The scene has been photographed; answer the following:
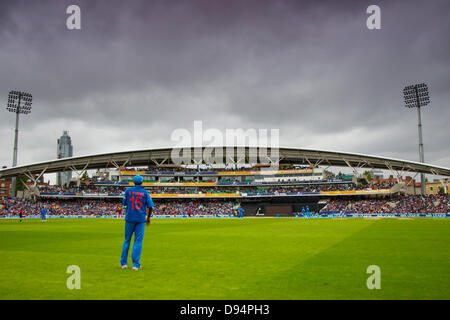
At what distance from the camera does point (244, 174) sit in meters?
75.6

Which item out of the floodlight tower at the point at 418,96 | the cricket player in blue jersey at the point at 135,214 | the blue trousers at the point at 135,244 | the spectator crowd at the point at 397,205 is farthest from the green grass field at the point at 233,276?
the floodlight tower at the point at 418,96

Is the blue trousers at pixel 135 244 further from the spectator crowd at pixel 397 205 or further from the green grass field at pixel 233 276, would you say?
the spectator crowd at pixel 397 205

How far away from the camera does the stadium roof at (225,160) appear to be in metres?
67.9

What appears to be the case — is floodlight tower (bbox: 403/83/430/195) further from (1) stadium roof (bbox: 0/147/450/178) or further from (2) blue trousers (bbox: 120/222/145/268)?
(2) blue trousers (bbox: 120/222/145/268)

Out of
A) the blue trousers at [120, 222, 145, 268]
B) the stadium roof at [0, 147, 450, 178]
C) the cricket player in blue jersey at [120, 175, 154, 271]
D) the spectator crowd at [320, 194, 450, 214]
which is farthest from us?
the stadium roof at [0, 147, 450, 178]

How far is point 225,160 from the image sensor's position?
78375 millimetres

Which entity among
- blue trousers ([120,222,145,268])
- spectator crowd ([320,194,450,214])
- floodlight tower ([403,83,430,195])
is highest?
floodlight tower ([403,83,430,195])

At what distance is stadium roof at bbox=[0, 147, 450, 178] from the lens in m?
67.9

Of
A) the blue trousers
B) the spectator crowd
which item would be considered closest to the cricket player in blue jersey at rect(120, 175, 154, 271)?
the blue trousers

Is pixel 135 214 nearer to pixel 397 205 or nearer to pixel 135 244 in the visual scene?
pixel 135 244

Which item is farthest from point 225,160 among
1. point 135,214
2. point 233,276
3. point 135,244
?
point 233,276

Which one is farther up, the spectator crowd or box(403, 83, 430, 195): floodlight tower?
box(403, 83, 430, 195): floodlight tower

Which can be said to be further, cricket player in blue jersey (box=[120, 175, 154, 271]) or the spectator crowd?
the spectator crowd

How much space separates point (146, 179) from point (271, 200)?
98.8 feet
